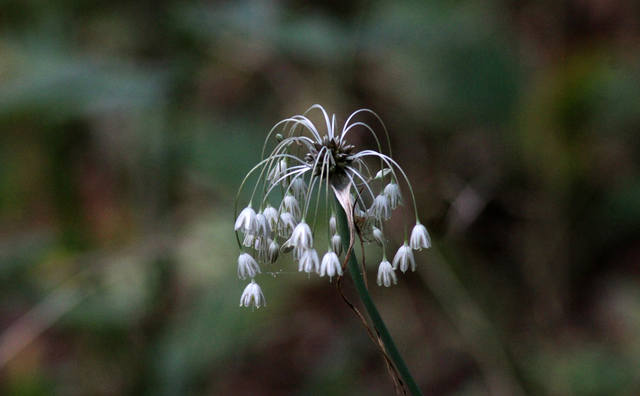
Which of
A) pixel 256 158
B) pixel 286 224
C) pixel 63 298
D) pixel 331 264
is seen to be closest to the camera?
pixel 331 264

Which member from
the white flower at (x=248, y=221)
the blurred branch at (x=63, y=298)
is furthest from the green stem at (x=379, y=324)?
the blurred branch at (x=63, y=298)

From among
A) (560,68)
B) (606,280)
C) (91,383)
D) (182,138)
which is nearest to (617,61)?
(560,68)

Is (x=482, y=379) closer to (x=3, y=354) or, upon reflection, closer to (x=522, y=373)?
(x=522, y=373)

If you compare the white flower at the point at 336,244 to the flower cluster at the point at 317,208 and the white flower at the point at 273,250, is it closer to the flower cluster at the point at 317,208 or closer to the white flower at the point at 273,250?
the flower cluster at the point at 317,208

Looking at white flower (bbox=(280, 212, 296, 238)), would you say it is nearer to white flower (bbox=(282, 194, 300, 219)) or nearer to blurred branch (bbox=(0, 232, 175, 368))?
white flower (bbox=(282, 194, 300, 219))

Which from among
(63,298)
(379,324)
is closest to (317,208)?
(379,324)

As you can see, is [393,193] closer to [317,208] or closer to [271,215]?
[317,208]
